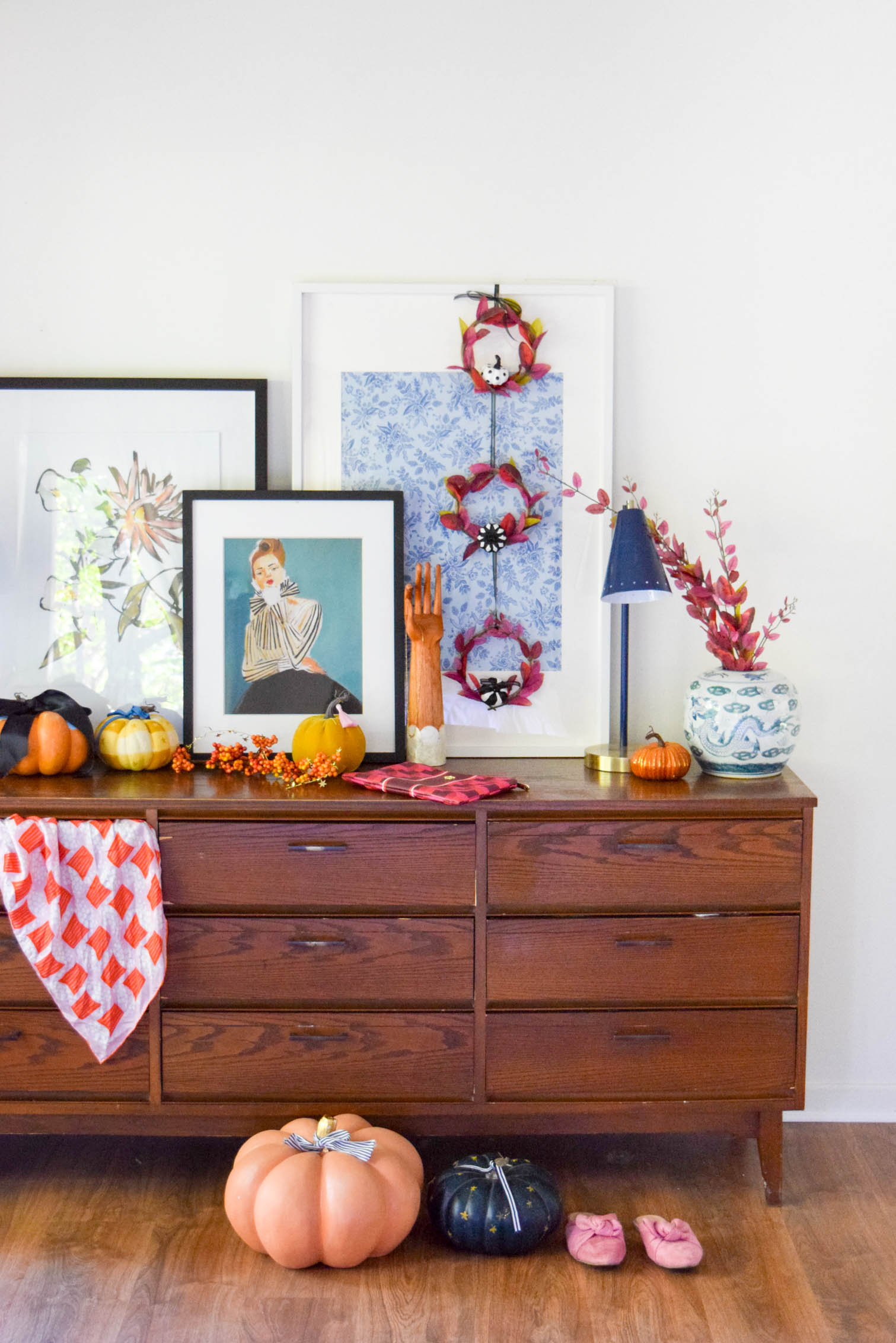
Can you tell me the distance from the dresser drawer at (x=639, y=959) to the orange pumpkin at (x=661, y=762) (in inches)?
11.6

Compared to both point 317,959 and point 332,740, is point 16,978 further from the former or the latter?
point 332,740

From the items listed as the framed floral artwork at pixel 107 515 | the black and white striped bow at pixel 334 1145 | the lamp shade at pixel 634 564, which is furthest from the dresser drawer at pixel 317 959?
the lamp shade at pixel 634 564

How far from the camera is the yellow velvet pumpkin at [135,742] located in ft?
7.25

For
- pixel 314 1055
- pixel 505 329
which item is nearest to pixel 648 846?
pixel 314 1055

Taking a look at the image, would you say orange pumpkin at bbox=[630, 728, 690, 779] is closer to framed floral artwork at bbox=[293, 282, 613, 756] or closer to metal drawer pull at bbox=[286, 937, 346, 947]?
framed floral artwork at bbox=[293, 282, 613, 756]

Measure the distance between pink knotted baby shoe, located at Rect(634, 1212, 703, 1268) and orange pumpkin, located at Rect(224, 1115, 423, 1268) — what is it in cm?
44

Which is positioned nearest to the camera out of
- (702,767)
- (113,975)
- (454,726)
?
(113,975)

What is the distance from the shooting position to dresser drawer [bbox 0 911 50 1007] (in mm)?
2008

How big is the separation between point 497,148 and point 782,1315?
2.40 metres

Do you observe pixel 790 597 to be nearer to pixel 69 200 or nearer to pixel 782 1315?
pixel 782 1315

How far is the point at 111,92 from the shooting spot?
2.32m

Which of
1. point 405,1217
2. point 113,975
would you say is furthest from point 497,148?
point 405,1217

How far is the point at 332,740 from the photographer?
218 centimetres

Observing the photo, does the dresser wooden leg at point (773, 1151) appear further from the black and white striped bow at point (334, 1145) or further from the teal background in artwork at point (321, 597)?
the teal background in artwork at point (321, 597)
